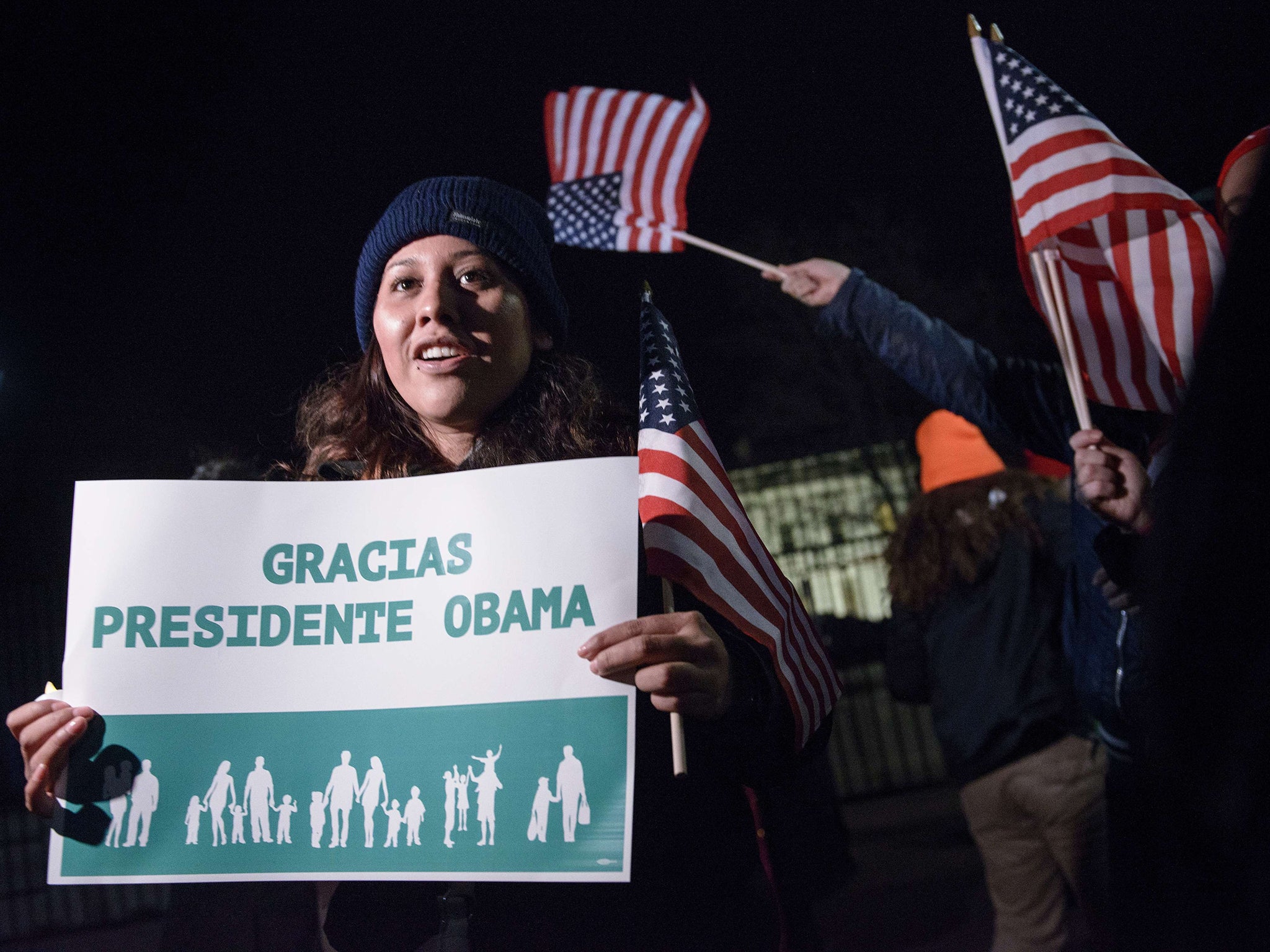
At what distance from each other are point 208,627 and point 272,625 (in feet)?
0.38

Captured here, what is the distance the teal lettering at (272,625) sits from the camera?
1.74 metres

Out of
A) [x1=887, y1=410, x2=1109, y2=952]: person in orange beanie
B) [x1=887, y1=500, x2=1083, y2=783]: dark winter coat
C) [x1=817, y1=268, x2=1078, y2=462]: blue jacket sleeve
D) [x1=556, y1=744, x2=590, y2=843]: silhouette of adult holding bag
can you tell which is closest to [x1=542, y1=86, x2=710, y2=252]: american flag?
[x1=817, y1=268, x2=1078, y2=462]: blue jacket sleeve

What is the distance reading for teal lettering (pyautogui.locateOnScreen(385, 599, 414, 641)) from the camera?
173 cm

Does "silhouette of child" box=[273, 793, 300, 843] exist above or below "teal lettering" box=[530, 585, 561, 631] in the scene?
below

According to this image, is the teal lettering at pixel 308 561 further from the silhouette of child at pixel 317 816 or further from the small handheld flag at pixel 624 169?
the small handheld flag at pixel 624 169

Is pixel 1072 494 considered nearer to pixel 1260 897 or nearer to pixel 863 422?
pixel 1260 897

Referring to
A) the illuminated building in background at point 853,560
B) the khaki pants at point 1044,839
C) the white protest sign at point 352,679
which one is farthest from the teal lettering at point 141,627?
the illuminated building in background at point 853,560

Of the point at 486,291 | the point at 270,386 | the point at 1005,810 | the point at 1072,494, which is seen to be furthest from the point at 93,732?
the point at 1005,810

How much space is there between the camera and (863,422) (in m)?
11.4

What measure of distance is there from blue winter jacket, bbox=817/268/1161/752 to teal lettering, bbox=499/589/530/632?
1.75 meters

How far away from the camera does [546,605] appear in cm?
169

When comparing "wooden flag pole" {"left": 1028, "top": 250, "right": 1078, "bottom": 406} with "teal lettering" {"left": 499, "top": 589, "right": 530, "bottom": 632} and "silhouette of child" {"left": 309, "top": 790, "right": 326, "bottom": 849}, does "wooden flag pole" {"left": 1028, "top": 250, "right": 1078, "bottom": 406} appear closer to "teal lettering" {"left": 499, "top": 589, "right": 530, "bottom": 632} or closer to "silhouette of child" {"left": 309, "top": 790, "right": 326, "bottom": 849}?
"teal lettering" {"left": 499, "top": 589, "right": 530, "bottom": 632}

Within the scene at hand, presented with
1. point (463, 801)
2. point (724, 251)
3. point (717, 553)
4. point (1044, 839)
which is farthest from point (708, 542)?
point (1044, 839)

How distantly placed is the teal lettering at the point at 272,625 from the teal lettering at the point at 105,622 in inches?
10.0
